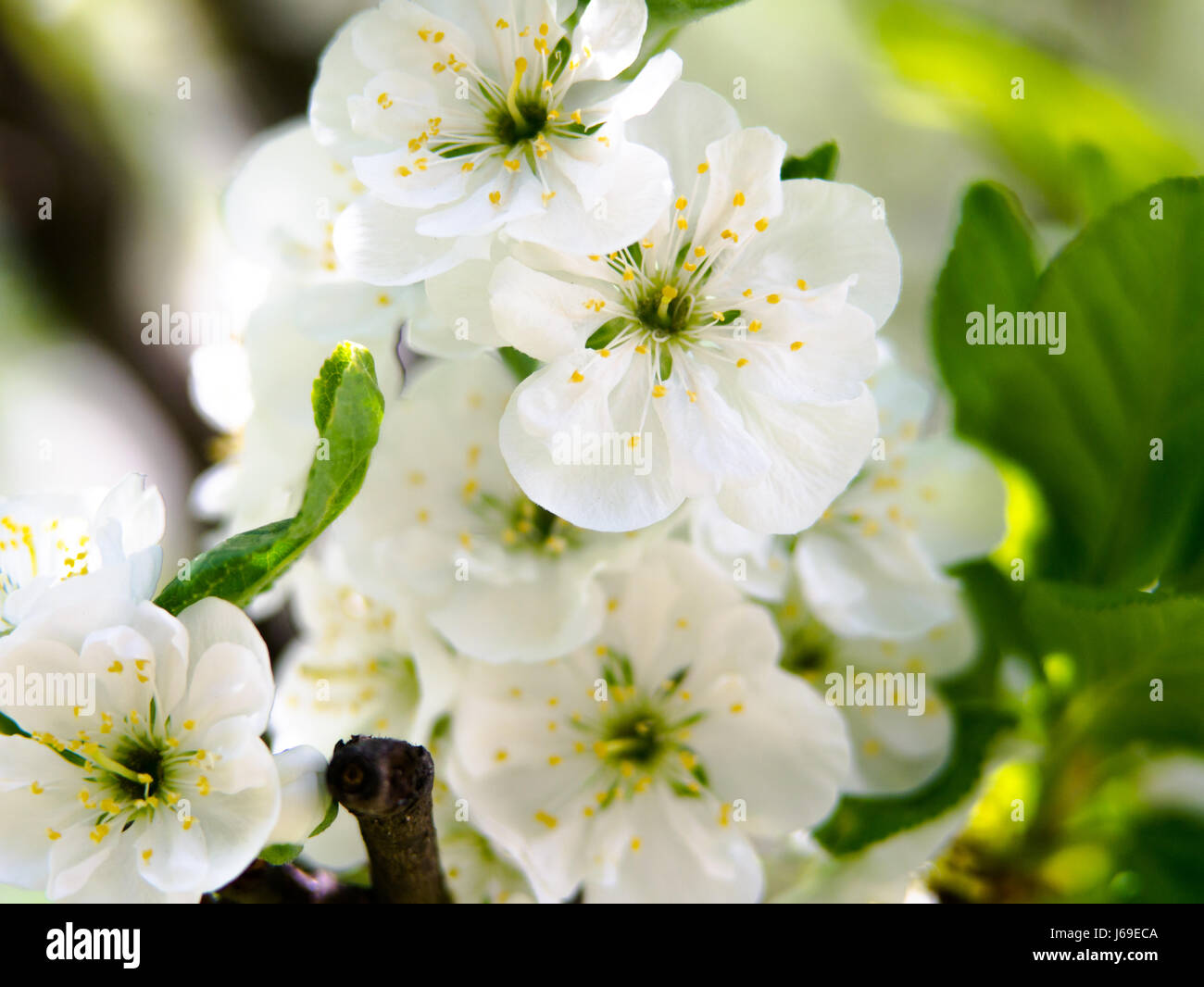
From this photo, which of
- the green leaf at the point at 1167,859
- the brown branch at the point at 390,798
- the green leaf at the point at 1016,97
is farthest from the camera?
the green leaf at the point at 1016,97

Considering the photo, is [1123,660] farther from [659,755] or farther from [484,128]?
[484,128]

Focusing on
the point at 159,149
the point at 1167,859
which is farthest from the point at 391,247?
the point at 159,149

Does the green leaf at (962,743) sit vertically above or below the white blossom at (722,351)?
Result: below

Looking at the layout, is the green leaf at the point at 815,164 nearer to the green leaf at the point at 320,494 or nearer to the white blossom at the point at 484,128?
the white blossom at the point at 484,128

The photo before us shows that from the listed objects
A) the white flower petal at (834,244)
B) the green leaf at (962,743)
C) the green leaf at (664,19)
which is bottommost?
the green leaf at (962,743)

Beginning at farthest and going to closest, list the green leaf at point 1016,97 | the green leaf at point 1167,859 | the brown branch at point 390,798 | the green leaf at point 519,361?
the green leaf at point 1016,97 → the green leaf at point 1167,859 → the green leaf at point 519,361 → the brown branch at point 390,798

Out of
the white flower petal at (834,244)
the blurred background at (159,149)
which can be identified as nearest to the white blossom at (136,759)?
the white flower petal at (834,244)
